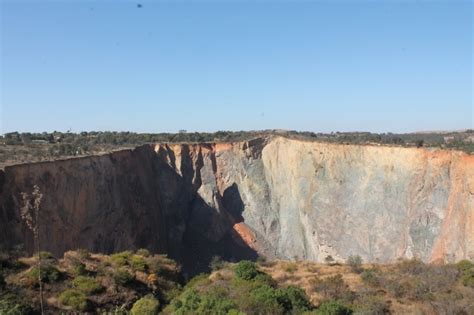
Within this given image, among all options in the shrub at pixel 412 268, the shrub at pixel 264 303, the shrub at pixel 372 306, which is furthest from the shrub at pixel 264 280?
the shrub at pixel 412 268

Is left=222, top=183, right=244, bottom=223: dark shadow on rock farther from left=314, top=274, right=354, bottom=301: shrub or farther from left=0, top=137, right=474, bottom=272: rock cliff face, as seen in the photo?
left=314, top=274, right=354, bottom=301: shrub

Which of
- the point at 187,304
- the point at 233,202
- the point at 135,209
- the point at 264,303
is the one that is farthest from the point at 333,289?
the point at 233,202

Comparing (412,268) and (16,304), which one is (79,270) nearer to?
(16,304)

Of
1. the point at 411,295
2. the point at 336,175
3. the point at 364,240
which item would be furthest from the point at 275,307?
the point at 336,175

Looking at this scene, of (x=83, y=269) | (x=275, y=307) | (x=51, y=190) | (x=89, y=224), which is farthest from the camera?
(x=89, y=224)

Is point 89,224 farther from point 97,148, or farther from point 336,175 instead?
point 336,175

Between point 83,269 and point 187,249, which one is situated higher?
point 83,269

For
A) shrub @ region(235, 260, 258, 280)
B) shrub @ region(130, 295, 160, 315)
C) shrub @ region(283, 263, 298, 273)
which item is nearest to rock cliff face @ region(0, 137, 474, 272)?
shrub @ region(130, 295, 160, 315)
